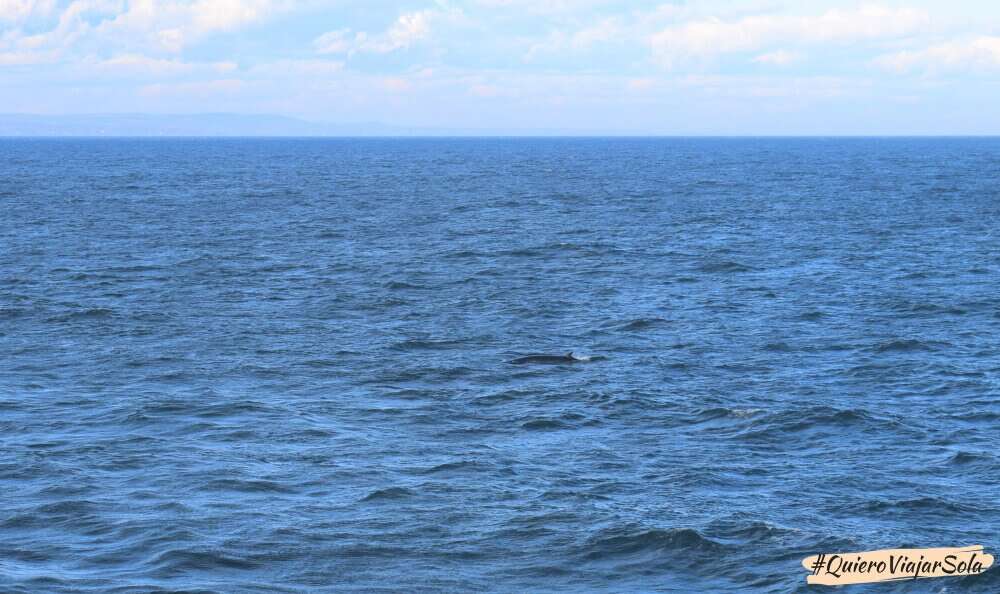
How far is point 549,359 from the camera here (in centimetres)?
3759

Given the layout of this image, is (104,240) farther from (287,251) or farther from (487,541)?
(487,541)

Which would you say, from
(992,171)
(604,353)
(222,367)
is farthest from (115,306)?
(992,171)

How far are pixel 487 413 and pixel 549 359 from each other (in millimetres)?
6656

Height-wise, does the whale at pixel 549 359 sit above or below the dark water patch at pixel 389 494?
above

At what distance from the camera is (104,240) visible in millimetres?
72062

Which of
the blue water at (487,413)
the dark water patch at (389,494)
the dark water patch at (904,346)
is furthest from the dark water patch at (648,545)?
the dark water patch at (904,346)

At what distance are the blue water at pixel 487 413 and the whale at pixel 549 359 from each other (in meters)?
0.56

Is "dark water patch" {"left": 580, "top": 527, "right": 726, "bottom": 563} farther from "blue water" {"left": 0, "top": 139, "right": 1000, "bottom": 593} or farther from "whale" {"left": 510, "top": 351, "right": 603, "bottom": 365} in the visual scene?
"whale" {"left": 510, "top": 351, "right": 603, "bottom": 365}

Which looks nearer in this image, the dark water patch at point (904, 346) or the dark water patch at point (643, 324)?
the dark water patch at point (904, 346)

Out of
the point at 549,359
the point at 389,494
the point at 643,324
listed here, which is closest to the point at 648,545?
the point at 389,494

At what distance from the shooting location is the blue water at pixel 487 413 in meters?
21.5

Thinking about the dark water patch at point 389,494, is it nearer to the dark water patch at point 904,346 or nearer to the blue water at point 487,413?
the blue water at point 487,413

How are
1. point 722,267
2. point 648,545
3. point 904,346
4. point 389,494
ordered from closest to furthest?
point 648,545, point 389,494, point 904,346, point 722,267

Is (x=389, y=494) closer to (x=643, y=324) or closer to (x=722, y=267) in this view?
(x=643, y=324)
